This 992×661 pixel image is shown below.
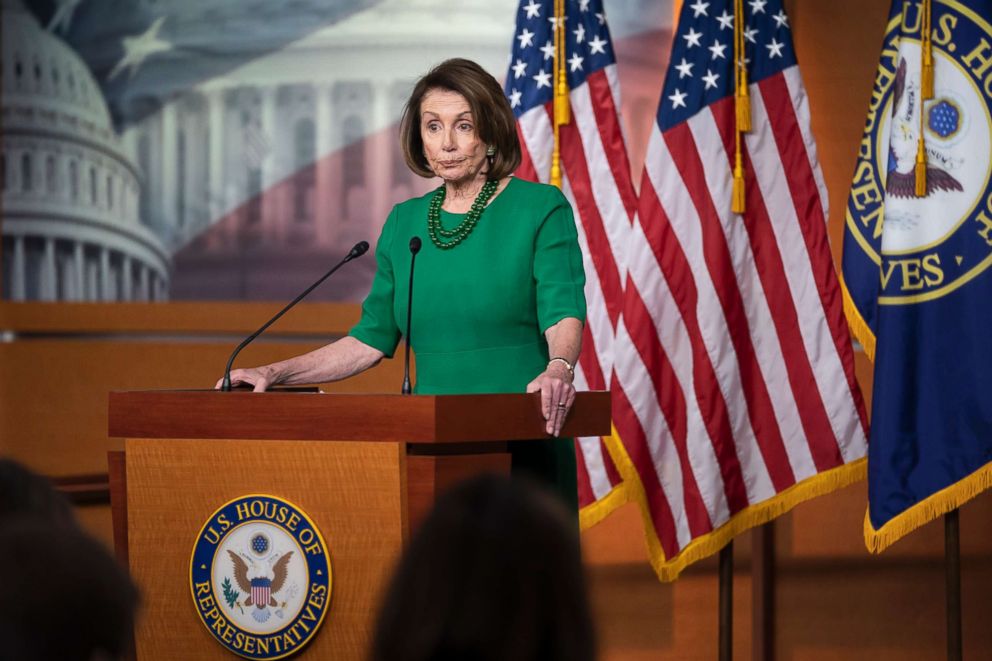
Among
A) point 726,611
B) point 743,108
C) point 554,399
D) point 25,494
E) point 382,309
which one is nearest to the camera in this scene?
point 25,494

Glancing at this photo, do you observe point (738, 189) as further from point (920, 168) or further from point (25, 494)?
point (25, 494)

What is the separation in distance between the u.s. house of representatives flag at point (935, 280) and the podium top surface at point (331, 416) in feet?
5.74

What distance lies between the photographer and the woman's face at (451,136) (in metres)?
2.47

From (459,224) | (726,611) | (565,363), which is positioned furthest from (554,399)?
(726,611)

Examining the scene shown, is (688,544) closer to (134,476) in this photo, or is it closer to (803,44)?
(803,44)

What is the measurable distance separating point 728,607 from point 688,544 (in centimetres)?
26

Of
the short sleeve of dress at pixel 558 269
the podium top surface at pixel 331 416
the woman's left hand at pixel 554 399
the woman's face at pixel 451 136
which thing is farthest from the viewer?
the woman's face at pixel 451 136

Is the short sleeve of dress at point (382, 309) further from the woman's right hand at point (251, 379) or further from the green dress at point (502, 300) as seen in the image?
the woman's right hand at point (251, 379)

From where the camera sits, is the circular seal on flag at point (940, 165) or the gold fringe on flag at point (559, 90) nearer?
the circular seal on flag at point (940, 165)

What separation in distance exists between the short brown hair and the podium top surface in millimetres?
582

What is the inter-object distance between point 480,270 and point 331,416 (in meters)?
0.55

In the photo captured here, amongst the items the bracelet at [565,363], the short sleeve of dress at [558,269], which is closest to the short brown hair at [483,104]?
the short sleeve of dress at [558,269]

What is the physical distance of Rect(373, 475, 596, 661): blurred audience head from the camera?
97cm

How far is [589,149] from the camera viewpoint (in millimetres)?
3906
